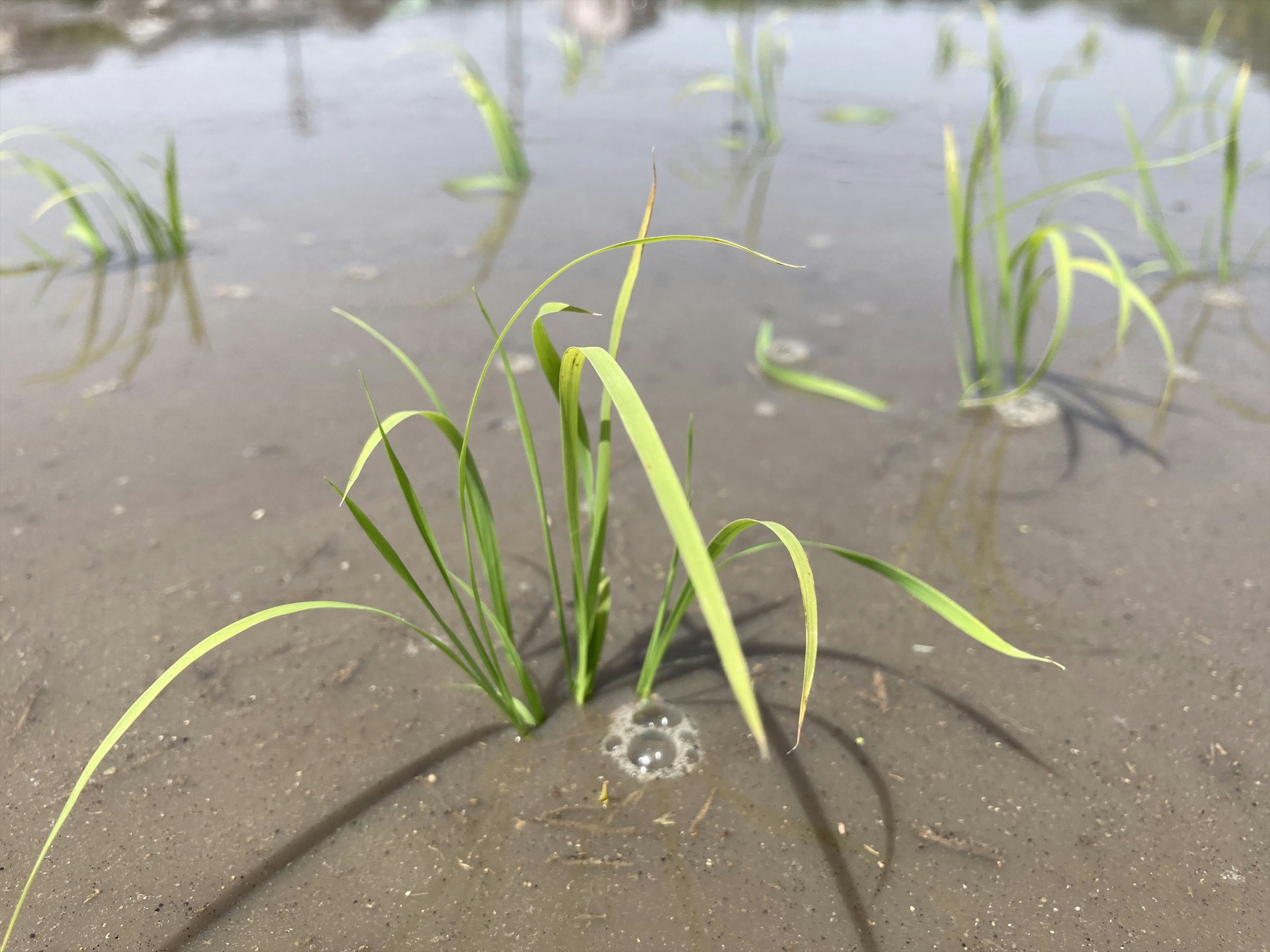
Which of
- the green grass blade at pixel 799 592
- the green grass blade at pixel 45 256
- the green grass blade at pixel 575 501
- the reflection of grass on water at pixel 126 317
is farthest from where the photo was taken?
the green grass blade at pixel 45 256

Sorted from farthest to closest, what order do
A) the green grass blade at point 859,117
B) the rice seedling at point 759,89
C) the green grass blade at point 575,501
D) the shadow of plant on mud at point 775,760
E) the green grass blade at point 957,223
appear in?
the green grass blade at point 859,117 < the rice seedling at point 759,89 < the green grass blade at point 957,223 < the shadow of plant on mud at point 775,760 < the green grass blade at point 575,501

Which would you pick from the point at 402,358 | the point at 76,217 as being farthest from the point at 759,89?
the point at 402,358

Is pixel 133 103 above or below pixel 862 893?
above

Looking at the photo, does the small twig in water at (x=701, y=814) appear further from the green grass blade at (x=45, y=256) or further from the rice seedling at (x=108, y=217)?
the green grass blade at (x=45, y=256)

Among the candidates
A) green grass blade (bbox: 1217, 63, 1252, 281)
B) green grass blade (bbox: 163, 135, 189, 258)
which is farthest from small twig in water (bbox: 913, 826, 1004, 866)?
green grass blade (bbox: 163, 135, 189, 258)

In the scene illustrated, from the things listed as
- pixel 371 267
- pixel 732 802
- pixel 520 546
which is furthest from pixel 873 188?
pixel 732 802

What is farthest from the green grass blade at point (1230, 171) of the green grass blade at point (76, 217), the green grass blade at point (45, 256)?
the green grass blade at point (45, 256)

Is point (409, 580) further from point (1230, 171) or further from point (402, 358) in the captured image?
point (1230, 171)

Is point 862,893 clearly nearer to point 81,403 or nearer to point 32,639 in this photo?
point 32,639
